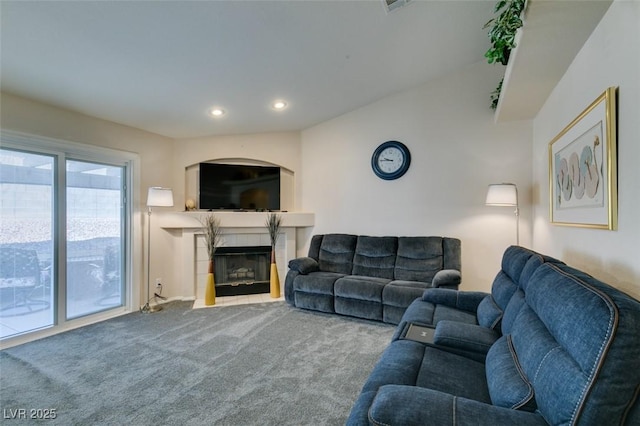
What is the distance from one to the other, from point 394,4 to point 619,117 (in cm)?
168

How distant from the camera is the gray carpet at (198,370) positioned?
6.15 feet

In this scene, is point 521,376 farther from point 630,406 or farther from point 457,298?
point 457,298

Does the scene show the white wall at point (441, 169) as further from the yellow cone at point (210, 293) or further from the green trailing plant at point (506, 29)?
the yellow cone at point (210, 293)

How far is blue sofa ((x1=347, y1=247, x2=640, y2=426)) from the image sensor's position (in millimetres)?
843

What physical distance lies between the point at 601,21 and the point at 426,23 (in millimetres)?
1321

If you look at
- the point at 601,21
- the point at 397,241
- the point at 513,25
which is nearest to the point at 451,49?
the point at 513,25

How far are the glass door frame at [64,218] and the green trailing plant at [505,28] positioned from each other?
412cm

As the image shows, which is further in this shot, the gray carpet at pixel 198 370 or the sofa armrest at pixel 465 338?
the gray carpet at pixel 198 370

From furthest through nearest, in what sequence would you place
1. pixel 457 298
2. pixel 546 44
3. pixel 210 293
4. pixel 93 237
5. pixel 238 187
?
pixel 238 187 < pixel 210 293 < pixel 93 237 < pixel 457 298 < pixel 546 44

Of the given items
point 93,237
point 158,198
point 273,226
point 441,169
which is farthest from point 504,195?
point 93,237

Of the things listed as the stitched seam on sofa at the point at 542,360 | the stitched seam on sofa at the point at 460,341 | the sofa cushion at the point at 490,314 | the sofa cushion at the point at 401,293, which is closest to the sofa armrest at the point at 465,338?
the stitched seam on sofa at the point at 460,341

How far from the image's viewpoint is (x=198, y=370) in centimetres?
235

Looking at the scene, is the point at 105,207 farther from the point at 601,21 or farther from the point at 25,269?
the point at 601,21

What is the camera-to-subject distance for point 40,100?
2926 millimetres
